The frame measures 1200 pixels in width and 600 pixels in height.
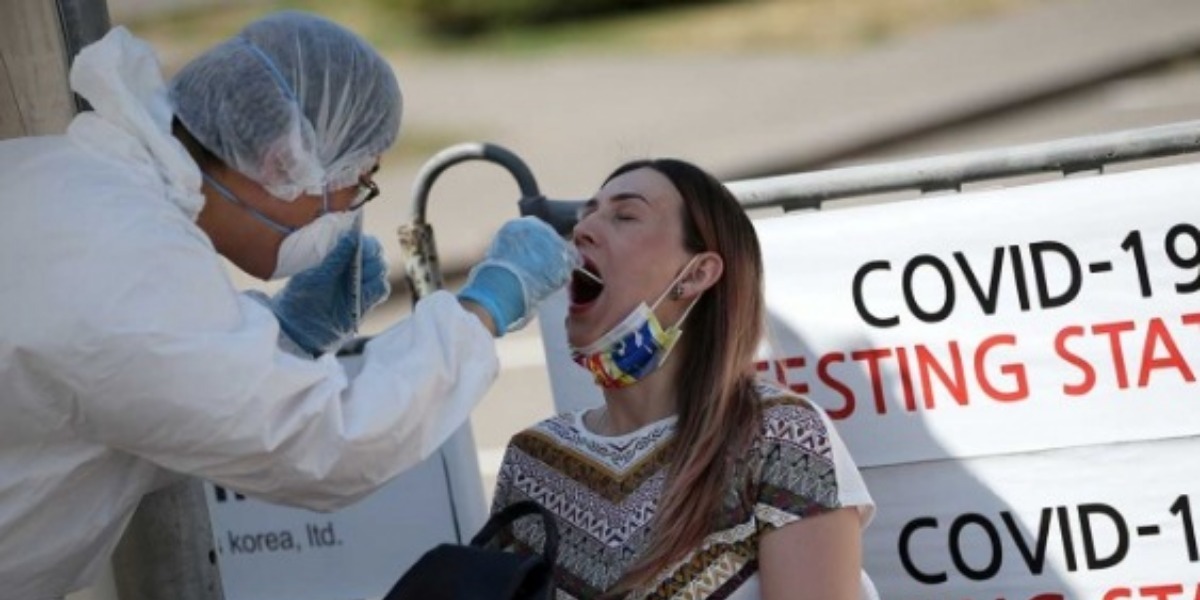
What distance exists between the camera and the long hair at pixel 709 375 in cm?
346

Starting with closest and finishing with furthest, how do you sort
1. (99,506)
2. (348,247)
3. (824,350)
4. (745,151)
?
1. (99,506)
2. (348,247)
3. (824,350)
4. (745,151)

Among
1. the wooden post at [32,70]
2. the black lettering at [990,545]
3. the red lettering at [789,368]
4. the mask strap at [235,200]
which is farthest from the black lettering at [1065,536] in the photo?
the wooden post at [32,70]

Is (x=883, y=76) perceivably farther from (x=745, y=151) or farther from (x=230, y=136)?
(x=230, y=136)

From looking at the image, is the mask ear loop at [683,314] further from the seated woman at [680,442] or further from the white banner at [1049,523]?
the white banner at [1049,523]

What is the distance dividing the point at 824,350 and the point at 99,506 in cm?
158

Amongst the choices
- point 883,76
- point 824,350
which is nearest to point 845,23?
point 883,76

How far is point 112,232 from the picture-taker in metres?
2.89

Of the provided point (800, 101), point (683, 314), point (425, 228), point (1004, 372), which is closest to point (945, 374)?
point (1004, 372)

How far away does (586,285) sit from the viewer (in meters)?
3.69

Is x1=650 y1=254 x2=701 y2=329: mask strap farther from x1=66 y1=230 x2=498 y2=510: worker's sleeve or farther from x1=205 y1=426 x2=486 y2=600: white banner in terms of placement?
x1=205 y1=426 x2=486 y2=600: white banner

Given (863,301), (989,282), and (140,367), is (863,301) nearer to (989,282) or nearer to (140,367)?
(989,282)

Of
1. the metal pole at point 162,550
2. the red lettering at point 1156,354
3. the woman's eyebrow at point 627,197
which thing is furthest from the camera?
the red lettering at point 1156,354

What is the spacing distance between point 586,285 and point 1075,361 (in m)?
0.98

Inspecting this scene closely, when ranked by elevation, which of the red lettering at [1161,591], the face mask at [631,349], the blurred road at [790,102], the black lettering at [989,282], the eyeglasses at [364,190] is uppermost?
the eyeglasses at [364,190]
